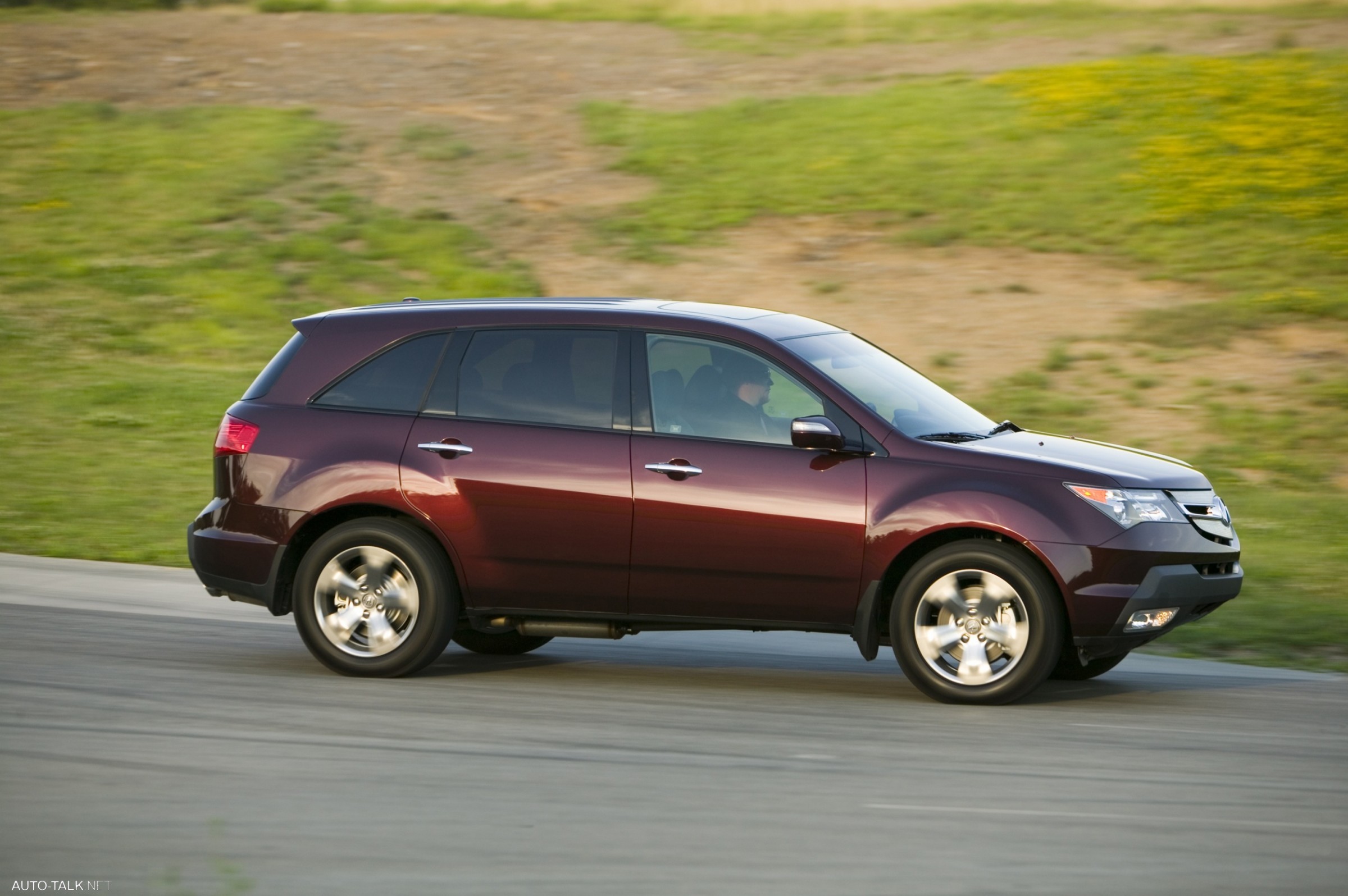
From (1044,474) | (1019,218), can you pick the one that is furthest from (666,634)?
(1019,218)

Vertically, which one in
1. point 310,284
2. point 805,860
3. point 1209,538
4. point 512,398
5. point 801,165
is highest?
point 801,165

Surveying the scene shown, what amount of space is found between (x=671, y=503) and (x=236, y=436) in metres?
2.24

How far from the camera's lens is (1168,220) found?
844 inches

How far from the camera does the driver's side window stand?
7.94 m

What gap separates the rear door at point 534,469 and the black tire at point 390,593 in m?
0.13

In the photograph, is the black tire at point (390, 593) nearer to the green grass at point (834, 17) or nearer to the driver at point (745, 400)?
the driver at point (745, 400)

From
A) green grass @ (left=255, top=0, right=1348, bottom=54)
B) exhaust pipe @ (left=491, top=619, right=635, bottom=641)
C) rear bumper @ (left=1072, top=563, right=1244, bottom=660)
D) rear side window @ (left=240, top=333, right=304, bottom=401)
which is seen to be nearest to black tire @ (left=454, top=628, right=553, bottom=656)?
exhaust pipe @ (left=491, top=619, right=635, bottom=641)

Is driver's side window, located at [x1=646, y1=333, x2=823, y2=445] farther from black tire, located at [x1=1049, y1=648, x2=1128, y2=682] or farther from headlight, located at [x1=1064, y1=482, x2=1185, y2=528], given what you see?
black tire, located at [x1=1049, y1=648, x2=1128, y2=682]

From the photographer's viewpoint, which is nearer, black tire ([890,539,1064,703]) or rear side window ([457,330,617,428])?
black tire ([890,539,1064,703])

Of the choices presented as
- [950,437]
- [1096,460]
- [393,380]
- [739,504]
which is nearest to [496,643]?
[393,380]

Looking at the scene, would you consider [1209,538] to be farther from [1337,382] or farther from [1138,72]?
[1138,72]

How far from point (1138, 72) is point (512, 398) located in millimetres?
20403

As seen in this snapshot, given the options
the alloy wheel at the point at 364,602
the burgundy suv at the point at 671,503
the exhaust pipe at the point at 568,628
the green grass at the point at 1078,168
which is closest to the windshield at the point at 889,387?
the burgundy suv at the point at 671,503

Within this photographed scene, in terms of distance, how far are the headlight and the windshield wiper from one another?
2.00ft
